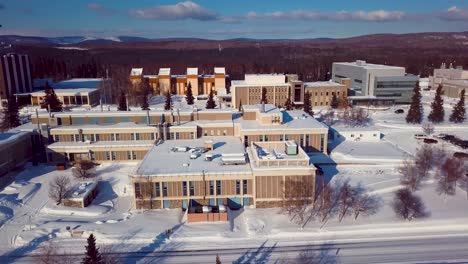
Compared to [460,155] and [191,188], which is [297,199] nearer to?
[191,188]

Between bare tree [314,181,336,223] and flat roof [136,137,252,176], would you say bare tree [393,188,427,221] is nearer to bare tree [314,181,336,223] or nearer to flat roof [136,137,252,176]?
bare tree [314,181,336,223]

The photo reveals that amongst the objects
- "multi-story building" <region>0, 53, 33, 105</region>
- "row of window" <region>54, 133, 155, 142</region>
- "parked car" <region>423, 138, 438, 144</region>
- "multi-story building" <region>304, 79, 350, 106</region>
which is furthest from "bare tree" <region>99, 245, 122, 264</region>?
"multi-story building" <region>0, 53, 33, 105</region>

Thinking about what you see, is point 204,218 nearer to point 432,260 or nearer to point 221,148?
point 221,148

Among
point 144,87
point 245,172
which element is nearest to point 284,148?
point 245,172

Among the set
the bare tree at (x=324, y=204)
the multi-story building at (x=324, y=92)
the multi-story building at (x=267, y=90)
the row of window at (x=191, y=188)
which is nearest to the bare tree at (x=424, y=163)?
the bare tree at (x=324, y=204)

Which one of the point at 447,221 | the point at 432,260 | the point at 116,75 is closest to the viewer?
the point at 432,260

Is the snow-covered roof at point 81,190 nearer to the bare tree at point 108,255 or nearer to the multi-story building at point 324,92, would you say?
the bare tree at point 108,255
